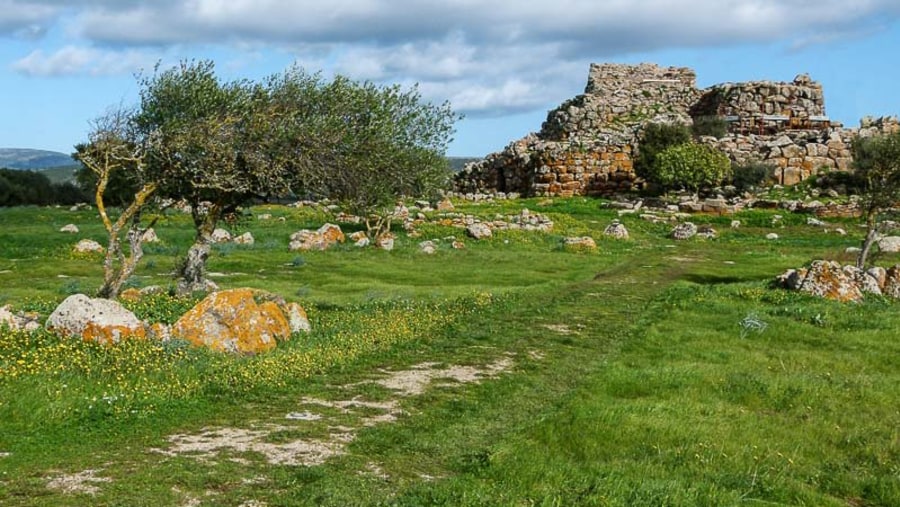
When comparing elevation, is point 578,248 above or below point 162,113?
below

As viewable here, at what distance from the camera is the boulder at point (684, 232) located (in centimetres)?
5209

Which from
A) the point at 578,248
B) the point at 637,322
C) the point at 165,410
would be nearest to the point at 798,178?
the point at 578,248

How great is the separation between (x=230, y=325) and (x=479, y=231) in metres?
30.7

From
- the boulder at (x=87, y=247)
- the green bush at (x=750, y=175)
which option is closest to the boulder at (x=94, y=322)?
the boulder at (x=87, y=247)

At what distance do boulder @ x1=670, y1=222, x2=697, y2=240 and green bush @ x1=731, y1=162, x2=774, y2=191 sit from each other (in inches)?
905

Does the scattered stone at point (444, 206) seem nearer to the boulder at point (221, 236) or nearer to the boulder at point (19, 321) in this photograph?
the boulder at point (221, 236)

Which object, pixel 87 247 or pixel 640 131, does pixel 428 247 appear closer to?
pixel 87 247

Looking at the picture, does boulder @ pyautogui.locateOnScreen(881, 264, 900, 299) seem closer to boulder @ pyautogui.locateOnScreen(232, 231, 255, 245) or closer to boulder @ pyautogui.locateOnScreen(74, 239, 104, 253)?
boulder @ pyautogui.locateOnScreen(232, 231, 255, 245)

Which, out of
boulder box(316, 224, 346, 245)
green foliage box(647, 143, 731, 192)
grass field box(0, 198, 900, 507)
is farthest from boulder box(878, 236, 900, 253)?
boulder box(316, 224, 346, 245)

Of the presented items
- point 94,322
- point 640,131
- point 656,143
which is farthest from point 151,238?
point 640,131

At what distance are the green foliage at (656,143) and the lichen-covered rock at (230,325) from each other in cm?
6191

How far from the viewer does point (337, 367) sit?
16797 millimetres

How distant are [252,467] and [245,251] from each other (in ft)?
105

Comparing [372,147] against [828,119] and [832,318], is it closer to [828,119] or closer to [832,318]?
[832,318]
